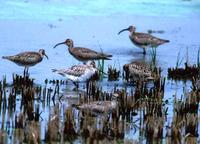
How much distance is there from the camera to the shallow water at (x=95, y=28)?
16.6 m

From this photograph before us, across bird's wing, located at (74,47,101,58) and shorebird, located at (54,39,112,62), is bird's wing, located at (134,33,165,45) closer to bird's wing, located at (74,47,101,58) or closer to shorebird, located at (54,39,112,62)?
shorebird, located at (54,39,112,62)

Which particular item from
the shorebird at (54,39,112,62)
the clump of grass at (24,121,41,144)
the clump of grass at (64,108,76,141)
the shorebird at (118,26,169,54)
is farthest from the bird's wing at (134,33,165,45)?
the clump of grass at (24,121,41,144)

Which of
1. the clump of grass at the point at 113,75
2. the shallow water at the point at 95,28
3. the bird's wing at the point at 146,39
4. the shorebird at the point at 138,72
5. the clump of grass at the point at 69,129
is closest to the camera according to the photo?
the clump of grass at the point at 69,129

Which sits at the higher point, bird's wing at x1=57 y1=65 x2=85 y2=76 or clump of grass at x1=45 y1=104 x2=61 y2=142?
bird's wing at x1=57 y1=65 x2=85 y2=76

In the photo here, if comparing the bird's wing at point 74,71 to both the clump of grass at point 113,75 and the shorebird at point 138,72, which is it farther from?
the shorebird at point 138,72

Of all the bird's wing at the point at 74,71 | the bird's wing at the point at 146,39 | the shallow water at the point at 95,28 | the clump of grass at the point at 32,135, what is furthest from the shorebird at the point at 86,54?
the clump of grass at the point at 32,135

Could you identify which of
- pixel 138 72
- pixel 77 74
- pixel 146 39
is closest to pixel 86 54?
pixel 138 72

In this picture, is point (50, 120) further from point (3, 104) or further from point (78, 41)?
point (78, 41)

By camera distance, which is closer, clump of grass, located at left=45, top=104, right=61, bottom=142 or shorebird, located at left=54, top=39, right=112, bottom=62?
clump of grass, located at left=45, top=104, right=61, bottom=142

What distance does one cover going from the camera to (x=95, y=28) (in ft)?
70.5

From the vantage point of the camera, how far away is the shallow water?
1664 cm

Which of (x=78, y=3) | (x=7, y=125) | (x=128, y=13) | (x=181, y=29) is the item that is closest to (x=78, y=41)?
(x=181, y=29)

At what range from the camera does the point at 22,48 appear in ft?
57.9

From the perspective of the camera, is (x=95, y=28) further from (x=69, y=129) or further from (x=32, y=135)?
(x=32, y=135)
